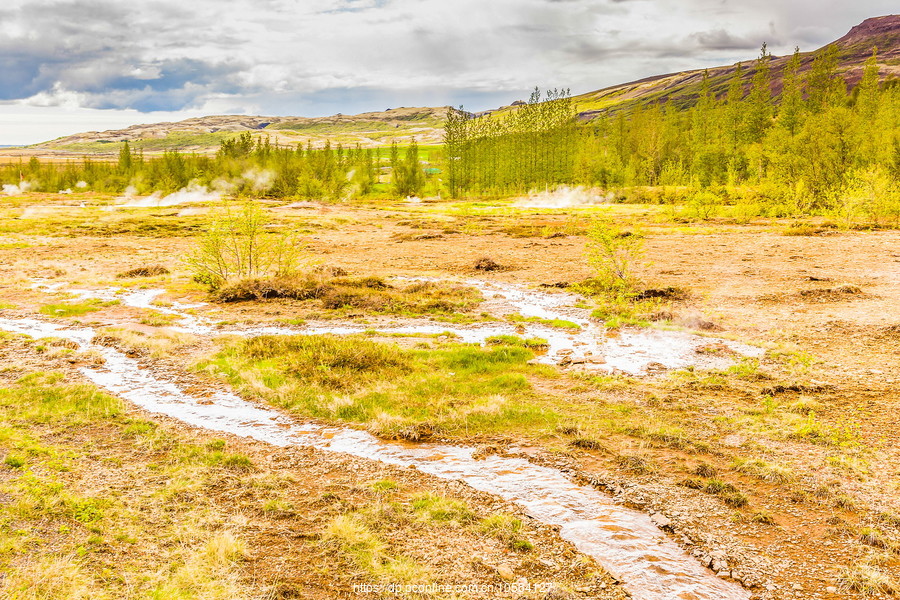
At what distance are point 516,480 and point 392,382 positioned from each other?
6561 millimetres

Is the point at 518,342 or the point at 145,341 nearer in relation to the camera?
the point at 518,342

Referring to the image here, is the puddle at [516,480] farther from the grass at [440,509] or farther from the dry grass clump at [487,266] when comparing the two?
the dry grass clump at [487,266]

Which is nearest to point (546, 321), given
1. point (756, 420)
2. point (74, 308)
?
point (756, 420)

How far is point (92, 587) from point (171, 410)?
816 cm

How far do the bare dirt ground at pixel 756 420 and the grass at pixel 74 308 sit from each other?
104cm

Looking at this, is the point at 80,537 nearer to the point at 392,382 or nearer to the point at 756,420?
the point at 392,382

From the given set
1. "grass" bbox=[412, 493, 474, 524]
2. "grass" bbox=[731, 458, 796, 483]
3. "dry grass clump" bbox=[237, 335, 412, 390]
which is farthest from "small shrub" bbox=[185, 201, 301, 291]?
"grass" bbox=[731, 458, 796, 483]

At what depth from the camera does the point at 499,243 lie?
51.8 m

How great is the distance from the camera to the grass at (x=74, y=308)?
26495 millimetres

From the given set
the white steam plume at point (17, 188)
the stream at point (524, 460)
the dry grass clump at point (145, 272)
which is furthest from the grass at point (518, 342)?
the white steam plume at point (17, 188)

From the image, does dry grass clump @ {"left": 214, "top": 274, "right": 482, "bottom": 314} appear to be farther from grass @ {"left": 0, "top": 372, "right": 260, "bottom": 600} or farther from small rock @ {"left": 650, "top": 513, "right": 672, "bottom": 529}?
small rock @ {"left": 650, "top": 513, "right": 672, "bottom": 529}

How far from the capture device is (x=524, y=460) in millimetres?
12086

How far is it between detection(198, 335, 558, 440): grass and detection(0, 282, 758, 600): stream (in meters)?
0.78

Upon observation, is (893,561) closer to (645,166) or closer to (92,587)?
(92,587)
